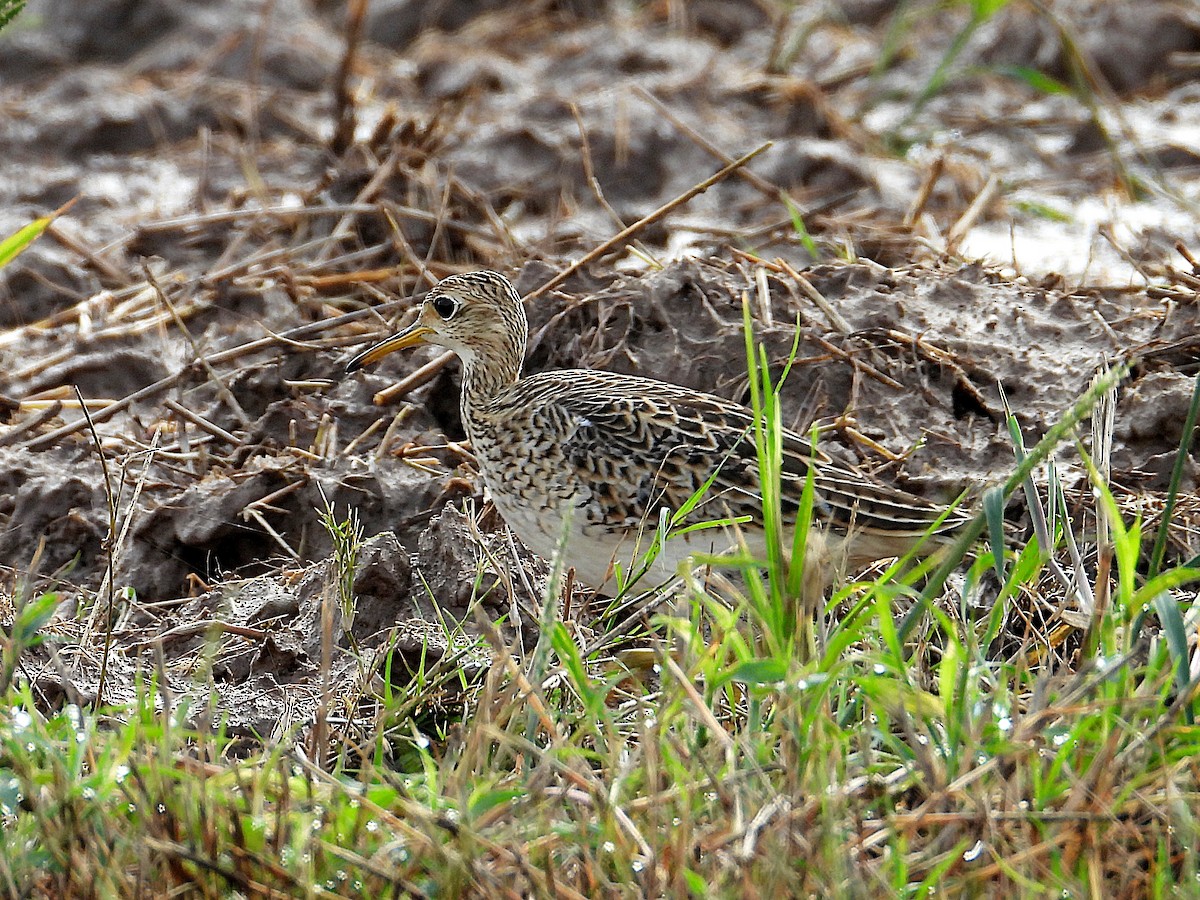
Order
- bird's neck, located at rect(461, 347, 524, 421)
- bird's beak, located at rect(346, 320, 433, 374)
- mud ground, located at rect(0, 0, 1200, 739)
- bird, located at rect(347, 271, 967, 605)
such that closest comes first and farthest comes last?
bird, located at rect(347, 271, 967, 605), mud ground, located at rect(0, 0, 1200, 739), bird's neck, located at rect(461, 347, 524, 421), bird's beak, located at rect(346, 320, 433, 374)

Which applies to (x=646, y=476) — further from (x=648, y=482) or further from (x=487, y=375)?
(x=487, y=375)

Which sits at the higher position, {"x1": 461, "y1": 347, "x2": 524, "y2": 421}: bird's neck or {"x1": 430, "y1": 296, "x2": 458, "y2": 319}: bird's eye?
{"x1": 430, "y1": 296, "x2": 458, "y2": 319}: bird's eye

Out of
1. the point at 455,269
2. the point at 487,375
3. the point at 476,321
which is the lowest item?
the point at 455,269

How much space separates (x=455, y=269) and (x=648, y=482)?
2248 millimetres

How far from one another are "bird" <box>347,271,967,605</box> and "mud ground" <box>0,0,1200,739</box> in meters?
0.17

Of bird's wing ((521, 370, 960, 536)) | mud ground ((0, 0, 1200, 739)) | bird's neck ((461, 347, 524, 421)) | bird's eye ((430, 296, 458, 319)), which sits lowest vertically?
mud ground ((0, 0, 1200, 739))

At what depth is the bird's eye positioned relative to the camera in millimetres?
4863

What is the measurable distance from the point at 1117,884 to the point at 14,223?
20.9ft

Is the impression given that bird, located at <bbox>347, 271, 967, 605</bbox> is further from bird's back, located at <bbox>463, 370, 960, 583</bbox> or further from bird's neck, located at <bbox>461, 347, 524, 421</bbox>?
bird's neck, located at <bbox>461, 347, 524, 421</bbox>

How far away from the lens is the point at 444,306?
16.0 feet

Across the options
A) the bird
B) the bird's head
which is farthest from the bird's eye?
the bird

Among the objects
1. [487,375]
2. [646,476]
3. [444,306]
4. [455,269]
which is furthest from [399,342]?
[455,269]

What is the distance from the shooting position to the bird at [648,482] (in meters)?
4.14

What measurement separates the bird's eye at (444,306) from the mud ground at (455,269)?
48 centimetres
